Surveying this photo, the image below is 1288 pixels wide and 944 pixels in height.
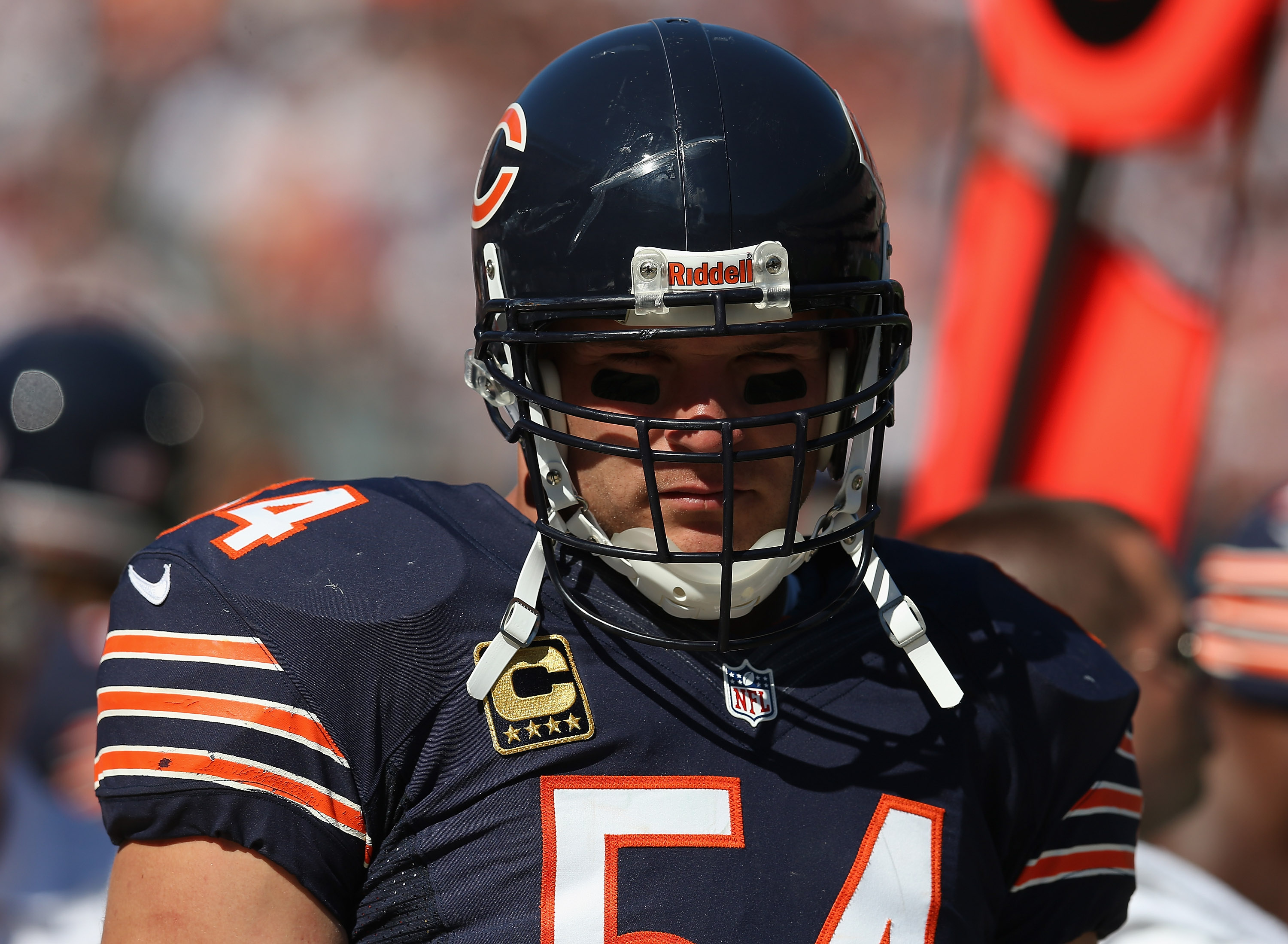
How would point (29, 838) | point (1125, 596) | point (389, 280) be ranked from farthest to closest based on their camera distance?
point (389, 280) < point (29, 838) < point (1125, 596)

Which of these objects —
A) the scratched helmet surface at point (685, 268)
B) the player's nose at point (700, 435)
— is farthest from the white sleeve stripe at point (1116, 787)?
the player's nose at point (700, 435)

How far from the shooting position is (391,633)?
51.9 inches

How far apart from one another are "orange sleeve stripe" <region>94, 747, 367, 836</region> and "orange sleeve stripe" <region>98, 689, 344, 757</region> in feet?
0.13

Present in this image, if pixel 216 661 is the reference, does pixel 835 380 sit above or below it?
above

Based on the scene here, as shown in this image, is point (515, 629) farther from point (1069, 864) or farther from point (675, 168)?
point (1069, 864)

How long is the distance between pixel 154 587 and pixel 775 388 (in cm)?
72

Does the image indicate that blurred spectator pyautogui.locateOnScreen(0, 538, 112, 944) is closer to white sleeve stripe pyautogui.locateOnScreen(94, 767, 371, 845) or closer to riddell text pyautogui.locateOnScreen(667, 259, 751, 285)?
white sleeve stripe pyautogui.locateOnScreen(94, 767, 371, 845)

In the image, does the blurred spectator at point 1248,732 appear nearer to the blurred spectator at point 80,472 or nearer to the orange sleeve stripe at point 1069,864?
the orange sleeve stripe at point 1069,864

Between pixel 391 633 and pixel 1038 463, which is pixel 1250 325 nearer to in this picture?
pixel 1038 463

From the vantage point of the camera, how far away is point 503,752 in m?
1.30

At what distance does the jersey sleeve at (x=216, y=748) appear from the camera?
1.22 m

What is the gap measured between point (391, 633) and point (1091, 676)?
2.96ft

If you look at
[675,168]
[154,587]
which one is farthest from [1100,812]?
[154,587]

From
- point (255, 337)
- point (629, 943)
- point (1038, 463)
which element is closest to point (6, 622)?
point (629, 943)
